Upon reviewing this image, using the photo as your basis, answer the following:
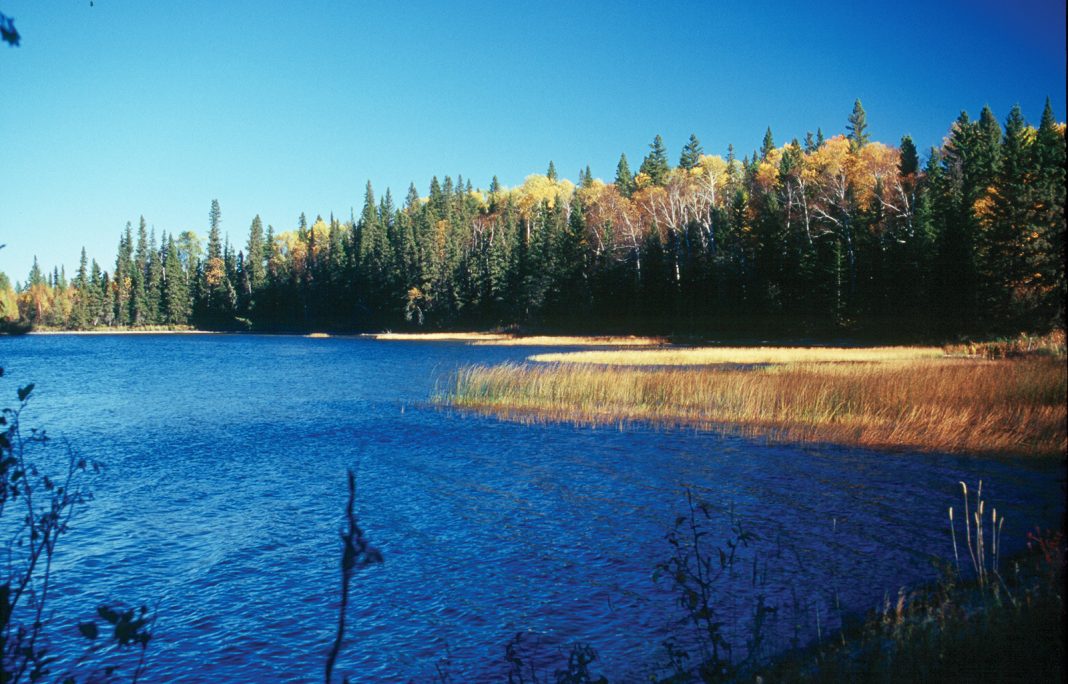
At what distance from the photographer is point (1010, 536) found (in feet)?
37.9

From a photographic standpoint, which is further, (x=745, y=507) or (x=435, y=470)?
(x=435, y=470)

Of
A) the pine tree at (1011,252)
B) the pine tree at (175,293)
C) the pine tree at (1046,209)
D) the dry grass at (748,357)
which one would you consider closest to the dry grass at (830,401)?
the pine tree at (1046,209)

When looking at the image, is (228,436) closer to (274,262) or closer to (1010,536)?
(1010,536)

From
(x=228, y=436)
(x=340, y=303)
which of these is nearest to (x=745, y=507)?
(x=228, y=436)

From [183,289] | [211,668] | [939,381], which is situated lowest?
[211,668]

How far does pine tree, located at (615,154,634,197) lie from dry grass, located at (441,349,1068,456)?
297ft

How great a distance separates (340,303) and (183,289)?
44666mm

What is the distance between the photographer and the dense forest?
47.8m

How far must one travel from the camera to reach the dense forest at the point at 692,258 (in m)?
47.8

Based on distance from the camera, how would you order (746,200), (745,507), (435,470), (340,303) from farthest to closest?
(340,303) → (746,200) → (435,470) → (745,507)

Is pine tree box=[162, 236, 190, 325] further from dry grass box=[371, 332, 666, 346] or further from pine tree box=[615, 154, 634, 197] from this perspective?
pine tree box=[615, 154, 634, 197]

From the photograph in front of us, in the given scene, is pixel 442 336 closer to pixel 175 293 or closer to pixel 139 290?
pixel 175 293

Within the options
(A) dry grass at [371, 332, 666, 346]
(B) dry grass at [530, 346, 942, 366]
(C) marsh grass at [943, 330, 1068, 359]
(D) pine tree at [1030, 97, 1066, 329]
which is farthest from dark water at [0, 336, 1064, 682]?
(A) dry grass at [371, 332, 666, 346]

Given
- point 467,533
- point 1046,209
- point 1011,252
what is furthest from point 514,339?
point 467,533
